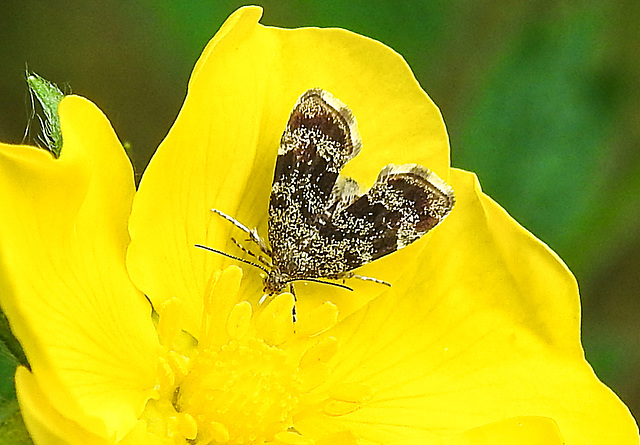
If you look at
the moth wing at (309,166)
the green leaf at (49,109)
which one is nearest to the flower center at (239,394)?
the moth wing at (309,166)

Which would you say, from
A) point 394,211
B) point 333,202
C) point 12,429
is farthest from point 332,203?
point 12,429

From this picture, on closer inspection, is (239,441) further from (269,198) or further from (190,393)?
(269,198)

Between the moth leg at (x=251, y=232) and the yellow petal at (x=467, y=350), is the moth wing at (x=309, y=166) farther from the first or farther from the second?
the yellow petal at (x=467, y=350)

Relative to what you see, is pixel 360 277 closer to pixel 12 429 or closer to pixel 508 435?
pixel 508 435

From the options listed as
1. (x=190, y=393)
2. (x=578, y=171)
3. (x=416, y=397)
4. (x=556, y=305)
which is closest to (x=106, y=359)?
(x=190, y=393)

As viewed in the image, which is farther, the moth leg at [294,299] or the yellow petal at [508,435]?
the moth leg at [294,299]

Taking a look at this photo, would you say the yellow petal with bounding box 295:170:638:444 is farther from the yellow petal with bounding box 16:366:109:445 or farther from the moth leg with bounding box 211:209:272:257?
the yellow petal with bounding box 16:366:109:445

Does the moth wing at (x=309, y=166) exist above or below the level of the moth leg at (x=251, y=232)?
above
